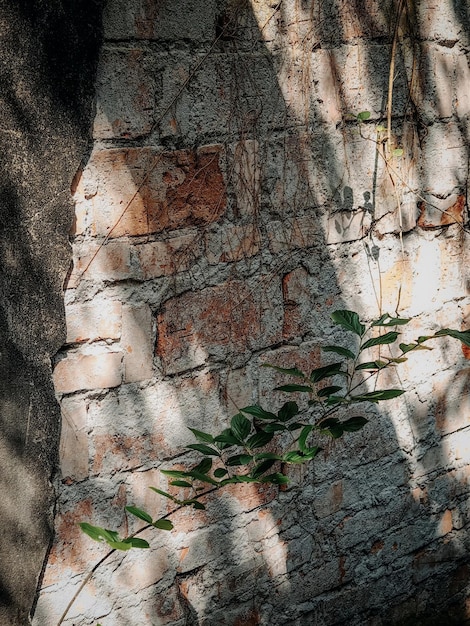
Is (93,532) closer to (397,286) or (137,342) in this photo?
(137,342)

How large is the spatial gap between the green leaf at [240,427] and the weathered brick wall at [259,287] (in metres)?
0.14

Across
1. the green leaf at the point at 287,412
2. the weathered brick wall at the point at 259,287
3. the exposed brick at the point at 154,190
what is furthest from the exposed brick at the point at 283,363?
the exposed brick at the point at 154,190

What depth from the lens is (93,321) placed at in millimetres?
1648

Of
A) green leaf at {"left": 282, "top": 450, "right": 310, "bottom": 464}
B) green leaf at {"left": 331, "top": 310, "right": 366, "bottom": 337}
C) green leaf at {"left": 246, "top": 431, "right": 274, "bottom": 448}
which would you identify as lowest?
green leaf at {"left": 282, "top": 450, "right": 310, "bottom": 464}

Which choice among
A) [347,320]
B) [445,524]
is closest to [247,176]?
[347,320]

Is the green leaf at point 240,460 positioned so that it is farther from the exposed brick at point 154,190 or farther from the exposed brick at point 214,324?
the exposed brick at point 154,190

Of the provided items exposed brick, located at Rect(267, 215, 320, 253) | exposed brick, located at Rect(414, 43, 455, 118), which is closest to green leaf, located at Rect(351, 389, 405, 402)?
exposed brick, located at Rect(267, 215, 320, 253)

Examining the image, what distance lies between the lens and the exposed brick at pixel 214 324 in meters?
1.77

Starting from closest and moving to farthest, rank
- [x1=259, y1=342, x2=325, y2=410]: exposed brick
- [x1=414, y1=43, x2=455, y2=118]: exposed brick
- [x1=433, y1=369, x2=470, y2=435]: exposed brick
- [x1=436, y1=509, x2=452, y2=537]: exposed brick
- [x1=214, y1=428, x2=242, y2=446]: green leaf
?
[x1=214, y1=428, x2=242, y2=446]: green leaf
[x1=259, y1=342, x2=325, y2=410]: exposed brick
[x1=414, y1=43, x2=455, y2=118]: exposed brick
[x1=433, y1=369, x2=470, y2=435]: exposed brick
[x1=436, y1=509, x2=452, y2=537]: exposed brick

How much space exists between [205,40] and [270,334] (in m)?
0.71

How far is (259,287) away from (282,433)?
0.39 metres

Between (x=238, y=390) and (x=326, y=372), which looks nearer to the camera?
(x=326, y=372)

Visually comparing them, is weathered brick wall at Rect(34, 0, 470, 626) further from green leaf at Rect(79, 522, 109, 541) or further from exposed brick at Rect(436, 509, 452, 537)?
green leaf at Rect(79, 522, 109, 541)

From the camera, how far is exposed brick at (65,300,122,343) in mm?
1617
